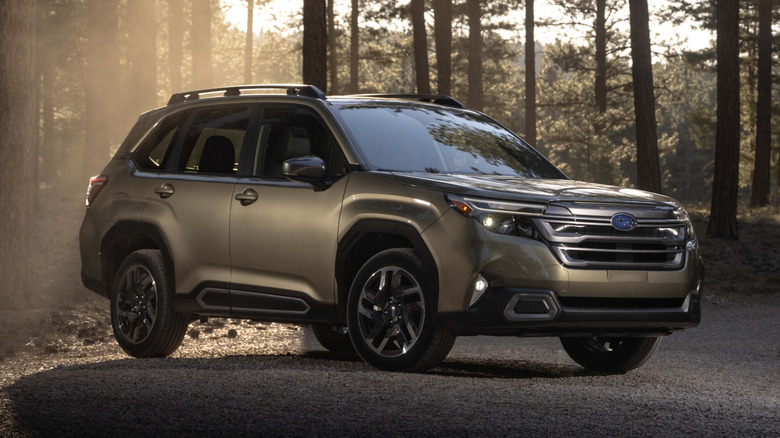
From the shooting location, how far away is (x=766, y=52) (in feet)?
132

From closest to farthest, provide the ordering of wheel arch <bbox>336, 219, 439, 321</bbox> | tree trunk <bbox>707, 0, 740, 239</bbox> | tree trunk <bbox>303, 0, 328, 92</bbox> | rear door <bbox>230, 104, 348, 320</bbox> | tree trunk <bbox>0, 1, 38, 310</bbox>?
wheel arch <bbox>336, 219, 439, 321</bbox> → rear door <bbox>230, 104, 348, 320</bbox> → tree trunk <bbox>0, 1, 38, 310</bbox> → tree trunk <bbox>303, 0, 328, 92</bbox> → tree trunk <bbox>707, 0, 740, 239</bbox>

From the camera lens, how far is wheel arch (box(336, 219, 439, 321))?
24.7ft

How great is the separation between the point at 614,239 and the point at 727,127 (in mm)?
19222

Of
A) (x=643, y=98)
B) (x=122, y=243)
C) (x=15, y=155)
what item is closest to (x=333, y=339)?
(x=122, y=243)

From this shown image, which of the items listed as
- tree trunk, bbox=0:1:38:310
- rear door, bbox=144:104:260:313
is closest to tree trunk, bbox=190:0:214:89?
tree trunk, bbox=0:1:38:310

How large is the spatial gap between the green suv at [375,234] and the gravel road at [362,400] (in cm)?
47

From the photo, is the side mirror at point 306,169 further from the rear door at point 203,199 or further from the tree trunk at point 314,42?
the tree trunk at point 314,42

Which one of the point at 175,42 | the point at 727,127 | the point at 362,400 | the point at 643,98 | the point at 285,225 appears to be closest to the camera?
the point at 362,400

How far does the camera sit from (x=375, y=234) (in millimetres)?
7852

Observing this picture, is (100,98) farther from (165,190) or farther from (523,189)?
(523,189)

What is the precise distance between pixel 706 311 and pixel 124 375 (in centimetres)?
1196

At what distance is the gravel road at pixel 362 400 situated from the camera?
559cm

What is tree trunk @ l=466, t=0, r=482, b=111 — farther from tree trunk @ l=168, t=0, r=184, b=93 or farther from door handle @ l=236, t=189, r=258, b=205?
door handle @ l=236, t=189, r=258, b=205

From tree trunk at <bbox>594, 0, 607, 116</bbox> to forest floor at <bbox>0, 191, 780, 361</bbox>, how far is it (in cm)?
1448
